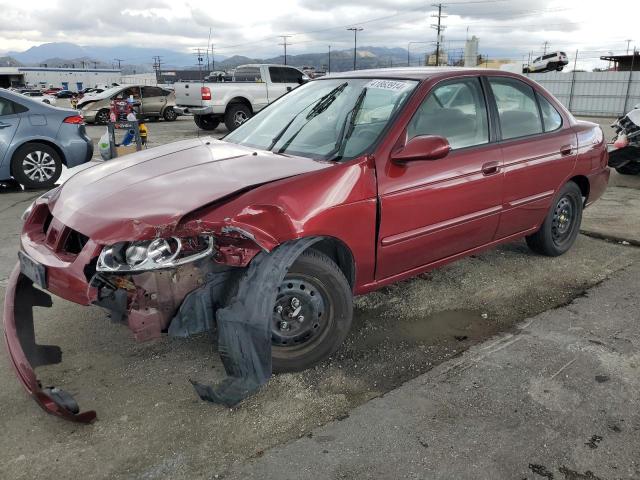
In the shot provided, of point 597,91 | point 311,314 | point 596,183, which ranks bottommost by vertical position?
point 311,314

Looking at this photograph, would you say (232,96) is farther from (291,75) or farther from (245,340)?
(245,340)

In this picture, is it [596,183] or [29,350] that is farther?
[596,183]

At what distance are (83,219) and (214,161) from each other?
86 cm

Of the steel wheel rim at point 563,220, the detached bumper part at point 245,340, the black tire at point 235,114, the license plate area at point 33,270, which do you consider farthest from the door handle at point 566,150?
the black tire at point 235,114

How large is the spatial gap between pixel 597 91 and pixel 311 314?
83.8 ft

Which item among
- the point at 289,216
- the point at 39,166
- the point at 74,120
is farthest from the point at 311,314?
the point at 74,120

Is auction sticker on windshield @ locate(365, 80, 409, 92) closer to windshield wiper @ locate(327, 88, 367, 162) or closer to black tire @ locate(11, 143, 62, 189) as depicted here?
windshield wiper @ locate(327, 88, 367, 162)

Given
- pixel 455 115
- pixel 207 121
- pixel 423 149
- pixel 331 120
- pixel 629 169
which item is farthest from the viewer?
pixel 207 121

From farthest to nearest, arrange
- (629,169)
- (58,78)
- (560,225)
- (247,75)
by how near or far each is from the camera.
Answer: (58,78)
(247,75)
(629,169)
(560,225)

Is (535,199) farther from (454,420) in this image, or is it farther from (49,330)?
(49,330)

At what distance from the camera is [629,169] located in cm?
871

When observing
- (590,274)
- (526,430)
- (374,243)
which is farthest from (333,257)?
(590,274)

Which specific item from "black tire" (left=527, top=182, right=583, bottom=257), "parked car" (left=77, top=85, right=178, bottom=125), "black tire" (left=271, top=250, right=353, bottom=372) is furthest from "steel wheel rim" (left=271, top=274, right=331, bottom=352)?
"parked car" (left=77, top=85, right=178, bottom=125)

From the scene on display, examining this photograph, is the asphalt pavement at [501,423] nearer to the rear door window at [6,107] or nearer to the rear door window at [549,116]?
the rear door window at [549,116]
